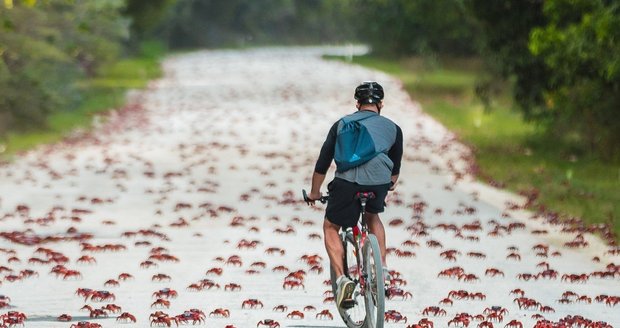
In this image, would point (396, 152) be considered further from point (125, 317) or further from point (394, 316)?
point (125, 317)

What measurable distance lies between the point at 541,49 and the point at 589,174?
2.22 metres

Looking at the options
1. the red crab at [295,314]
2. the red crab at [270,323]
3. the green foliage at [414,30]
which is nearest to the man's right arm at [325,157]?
the red crab at [270,323]

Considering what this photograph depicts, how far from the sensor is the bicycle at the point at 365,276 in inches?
346

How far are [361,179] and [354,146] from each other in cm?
22

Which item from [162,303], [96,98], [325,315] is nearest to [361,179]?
[325,315]

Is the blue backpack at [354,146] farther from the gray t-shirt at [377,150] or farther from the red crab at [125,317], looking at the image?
the red crab at [125,317]

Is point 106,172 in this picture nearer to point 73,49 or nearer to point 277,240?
point 277,240

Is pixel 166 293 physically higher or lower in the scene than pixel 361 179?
higher

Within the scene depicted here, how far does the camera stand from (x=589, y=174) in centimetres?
2323

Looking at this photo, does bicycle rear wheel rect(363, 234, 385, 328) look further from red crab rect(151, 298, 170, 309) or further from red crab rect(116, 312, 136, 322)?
red crab rect(151, 298, 170, 309)

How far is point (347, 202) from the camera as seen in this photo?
30.8ft

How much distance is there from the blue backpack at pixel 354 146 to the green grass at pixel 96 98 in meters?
18.3

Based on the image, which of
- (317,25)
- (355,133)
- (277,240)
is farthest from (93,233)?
(317,25)

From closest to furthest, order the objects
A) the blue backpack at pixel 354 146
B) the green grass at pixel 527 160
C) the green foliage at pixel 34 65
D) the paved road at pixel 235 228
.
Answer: the blue backpack at pixel 354 146 < the paved road at pixel 235 228 < the green grass at pixel 527 160 < the green foliage at pixel 34 65
